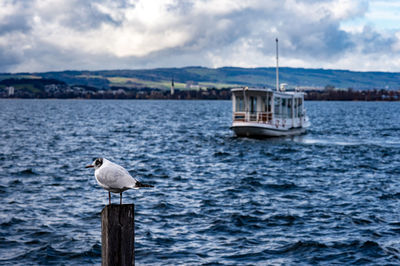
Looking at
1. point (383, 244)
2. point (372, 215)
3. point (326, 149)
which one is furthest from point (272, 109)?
point (383, 244)

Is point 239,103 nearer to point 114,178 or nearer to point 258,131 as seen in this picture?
point 258,131

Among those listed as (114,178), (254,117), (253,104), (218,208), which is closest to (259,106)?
(253,104)

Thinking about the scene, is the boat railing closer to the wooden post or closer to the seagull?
the seagull

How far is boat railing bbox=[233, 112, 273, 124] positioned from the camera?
4199 cm

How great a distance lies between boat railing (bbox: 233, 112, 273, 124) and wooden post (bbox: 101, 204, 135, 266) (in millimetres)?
35961

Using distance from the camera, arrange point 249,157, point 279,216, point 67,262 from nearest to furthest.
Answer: point 67,262 < point 279,216 < point 249,157

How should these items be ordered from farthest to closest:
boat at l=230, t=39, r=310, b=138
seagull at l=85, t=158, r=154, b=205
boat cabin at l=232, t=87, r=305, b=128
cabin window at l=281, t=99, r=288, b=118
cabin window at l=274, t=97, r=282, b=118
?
cabin window at l=281, t=99, r=288, b=118 → cabin window at l=274, t=97, r=282, b=118 → boat cabin at l=232, t=87, r=305, b=128 → boat at l=230, t=39, r=310, b=138 → seagull at l=85, t=158, r=154, b=205

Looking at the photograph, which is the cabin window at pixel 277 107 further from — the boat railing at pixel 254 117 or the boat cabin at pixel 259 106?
the boat railing at pixel 254 117

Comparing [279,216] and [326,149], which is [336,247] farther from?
[326,149]

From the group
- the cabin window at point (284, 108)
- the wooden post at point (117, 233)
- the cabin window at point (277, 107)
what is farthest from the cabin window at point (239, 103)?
the wooden post at point (117, 233)

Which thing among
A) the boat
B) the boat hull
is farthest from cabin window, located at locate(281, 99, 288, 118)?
the boat hull

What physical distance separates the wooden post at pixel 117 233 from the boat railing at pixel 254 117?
118 ft

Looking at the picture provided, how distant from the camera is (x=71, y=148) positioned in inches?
1512

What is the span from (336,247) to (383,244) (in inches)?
51.1
